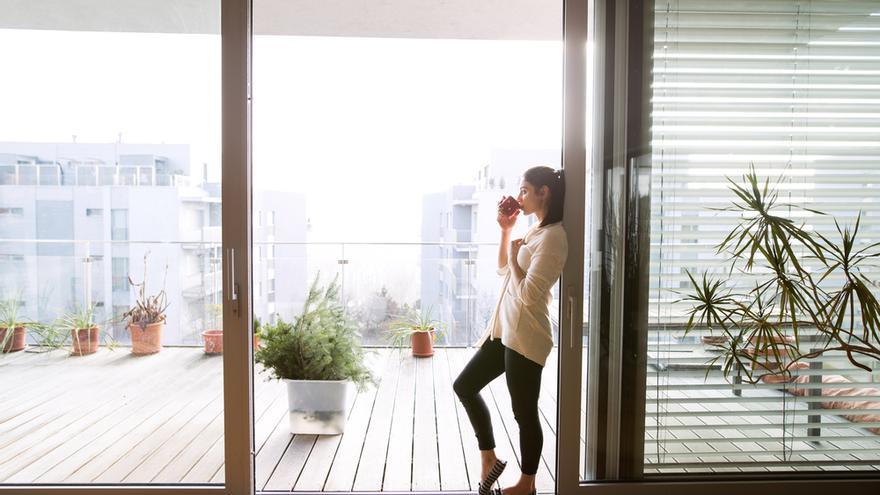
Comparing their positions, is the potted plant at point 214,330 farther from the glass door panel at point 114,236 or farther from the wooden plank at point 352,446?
the wooden plank at point 352,446

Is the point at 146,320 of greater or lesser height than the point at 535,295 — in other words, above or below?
below


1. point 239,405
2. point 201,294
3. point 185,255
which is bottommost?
point 239,405

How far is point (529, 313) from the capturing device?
95.2 inches

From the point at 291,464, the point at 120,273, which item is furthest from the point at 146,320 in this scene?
the point at 291,464

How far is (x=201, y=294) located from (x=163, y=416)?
559mm

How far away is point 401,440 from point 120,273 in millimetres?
1825

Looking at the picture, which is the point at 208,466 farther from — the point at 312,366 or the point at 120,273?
the point at 312,366

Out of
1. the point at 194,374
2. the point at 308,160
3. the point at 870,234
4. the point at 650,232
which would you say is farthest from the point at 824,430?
the point at 308,160

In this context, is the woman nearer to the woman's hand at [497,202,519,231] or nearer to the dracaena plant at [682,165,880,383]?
the woman's hand at [497,202,519,231]

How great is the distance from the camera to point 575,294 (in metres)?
2.40

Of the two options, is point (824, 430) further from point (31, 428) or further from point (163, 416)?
point (31, 428)

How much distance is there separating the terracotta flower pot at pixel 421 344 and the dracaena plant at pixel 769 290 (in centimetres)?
332

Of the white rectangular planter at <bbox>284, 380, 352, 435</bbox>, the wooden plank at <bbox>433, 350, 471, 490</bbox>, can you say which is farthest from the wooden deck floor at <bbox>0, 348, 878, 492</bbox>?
the white rectangular planter at <bbox>284, 380, 352, 435</bbox>

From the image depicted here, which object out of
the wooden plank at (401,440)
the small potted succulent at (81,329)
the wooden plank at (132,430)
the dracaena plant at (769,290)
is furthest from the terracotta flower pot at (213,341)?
the dracaena plant at (769,290)
